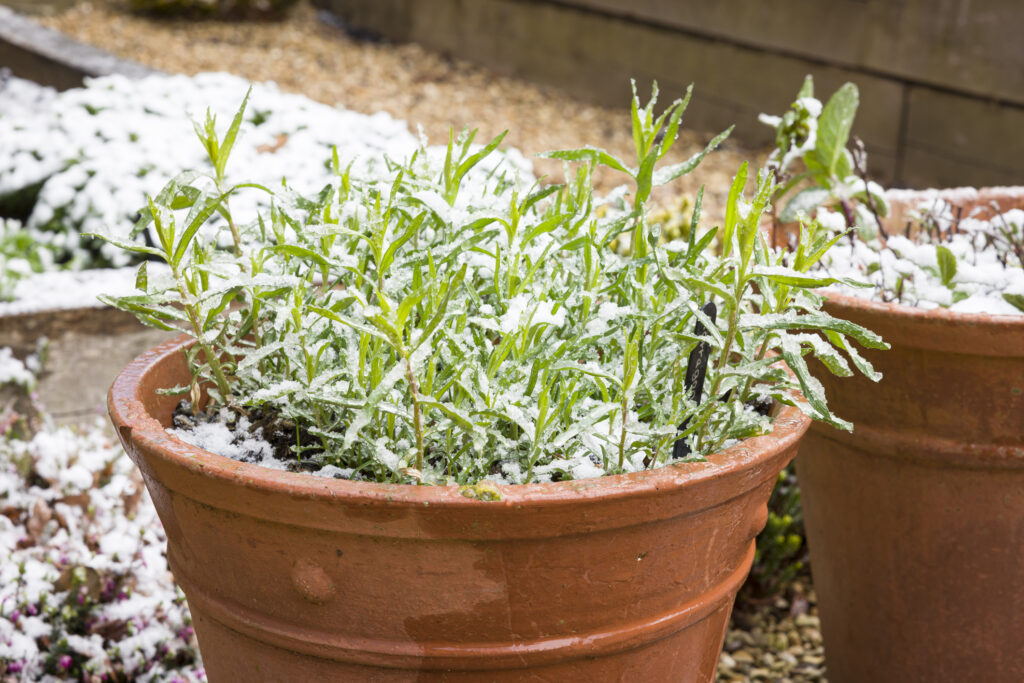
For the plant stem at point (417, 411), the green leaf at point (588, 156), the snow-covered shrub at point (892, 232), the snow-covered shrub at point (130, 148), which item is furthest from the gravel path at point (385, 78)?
the plant stem at point (417, 411)

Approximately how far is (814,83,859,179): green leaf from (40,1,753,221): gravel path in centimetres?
278

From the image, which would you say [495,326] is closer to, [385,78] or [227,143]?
[227,143]

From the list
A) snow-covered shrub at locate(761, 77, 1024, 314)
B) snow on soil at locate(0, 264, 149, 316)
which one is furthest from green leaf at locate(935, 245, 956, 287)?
snow on soil at locate(0, 264, 149, 316)

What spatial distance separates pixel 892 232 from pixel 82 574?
1.81 metres

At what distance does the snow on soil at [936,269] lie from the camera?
1757 millimetres

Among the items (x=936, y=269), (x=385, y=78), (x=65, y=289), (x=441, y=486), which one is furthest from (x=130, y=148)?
(x=385, y=78)

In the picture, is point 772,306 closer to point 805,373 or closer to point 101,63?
point 805,373

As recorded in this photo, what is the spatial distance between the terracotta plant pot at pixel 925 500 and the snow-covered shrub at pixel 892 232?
0.15m

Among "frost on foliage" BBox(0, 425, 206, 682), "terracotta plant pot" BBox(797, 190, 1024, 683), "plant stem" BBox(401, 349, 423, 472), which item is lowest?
"frost on foliage" BBox(0, 425, 206, 682)

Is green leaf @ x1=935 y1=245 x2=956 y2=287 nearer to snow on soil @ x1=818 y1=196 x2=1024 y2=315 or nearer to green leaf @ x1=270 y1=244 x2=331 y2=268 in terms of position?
snow on soil @ x1=818 y1=196 x2=1024 y2=315

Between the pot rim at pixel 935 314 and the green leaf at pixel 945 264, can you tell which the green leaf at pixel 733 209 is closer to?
the pot rim at pixel 935 314

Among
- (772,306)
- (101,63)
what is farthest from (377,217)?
(101,63)

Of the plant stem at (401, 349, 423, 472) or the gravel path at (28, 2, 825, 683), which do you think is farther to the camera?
the gravel path at (28, 2, 825, 683)

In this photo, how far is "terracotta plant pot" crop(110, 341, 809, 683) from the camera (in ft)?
3.51
